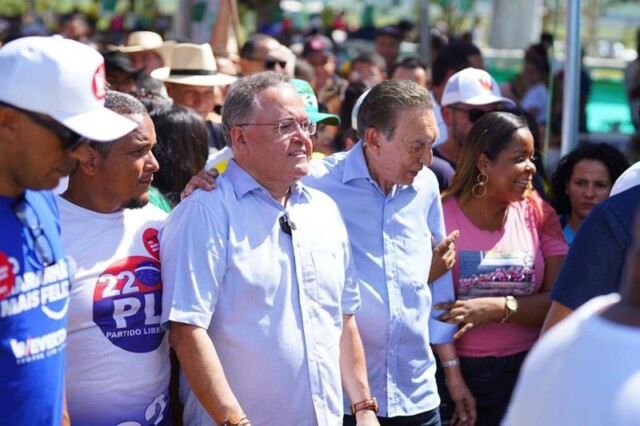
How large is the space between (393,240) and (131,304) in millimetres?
1151

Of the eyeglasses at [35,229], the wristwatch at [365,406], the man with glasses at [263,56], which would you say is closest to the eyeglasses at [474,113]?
the man with glasses at [263,56]

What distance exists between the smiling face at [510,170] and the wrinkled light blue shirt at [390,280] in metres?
0.57

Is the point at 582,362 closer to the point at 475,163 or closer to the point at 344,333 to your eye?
the point at 344,333

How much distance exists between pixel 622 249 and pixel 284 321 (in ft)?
3.44

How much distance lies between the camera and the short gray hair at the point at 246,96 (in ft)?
11.2

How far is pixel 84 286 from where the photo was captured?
3.11 metres

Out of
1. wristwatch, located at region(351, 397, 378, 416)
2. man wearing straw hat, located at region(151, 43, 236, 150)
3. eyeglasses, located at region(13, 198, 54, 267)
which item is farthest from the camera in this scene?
man wearing straw hat, located at region(151, 43, 236, 150)

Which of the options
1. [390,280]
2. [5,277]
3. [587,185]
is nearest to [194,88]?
[587,185]

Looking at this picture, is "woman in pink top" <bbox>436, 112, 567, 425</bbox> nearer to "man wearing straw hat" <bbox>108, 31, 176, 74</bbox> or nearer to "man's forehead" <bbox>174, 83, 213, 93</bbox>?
"man's forehead" <bbox>174, 83, 213, 93</bbox>

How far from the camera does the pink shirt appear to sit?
4.41m

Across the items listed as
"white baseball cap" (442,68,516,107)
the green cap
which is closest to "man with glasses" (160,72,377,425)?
the green cap

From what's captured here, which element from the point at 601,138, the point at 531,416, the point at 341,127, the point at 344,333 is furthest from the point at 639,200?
the point at 601,138

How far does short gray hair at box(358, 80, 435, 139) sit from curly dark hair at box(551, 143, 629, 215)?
4.84 ft

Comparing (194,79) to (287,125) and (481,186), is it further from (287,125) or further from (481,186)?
(287,125)
